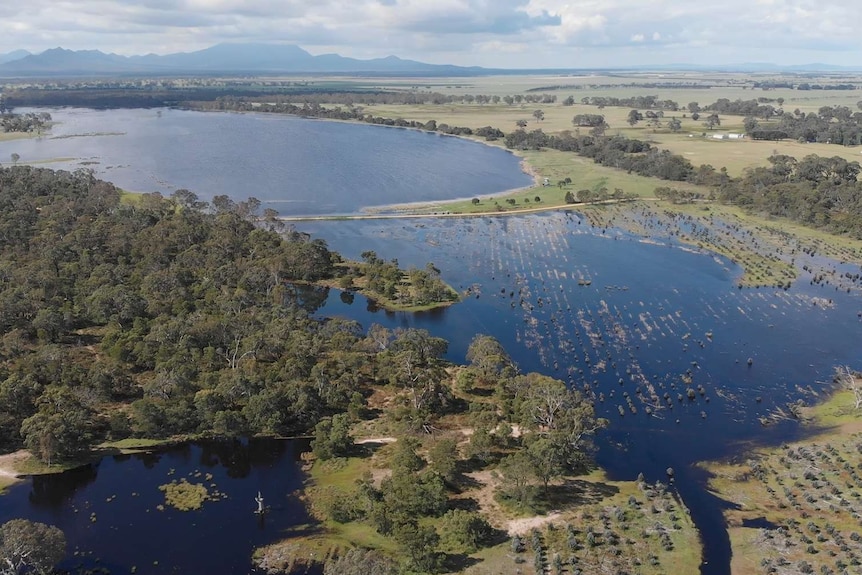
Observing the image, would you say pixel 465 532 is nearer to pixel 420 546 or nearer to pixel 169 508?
pixel 420 546

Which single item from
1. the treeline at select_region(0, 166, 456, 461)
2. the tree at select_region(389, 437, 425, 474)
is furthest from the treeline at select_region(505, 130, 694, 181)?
the tree at select_region(389, 437, 425, 474)

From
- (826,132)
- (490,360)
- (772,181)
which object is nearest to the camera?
(490,360)

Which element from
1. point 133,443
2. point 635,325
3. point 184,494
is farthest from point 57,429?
point 635,325

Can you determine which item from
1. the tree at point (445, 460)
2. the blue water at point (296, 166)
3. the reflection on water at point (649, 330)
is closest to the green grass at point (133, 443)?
the tree at point (445, 460)

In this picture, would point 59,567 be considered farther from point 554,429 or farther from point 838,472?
point 838,472

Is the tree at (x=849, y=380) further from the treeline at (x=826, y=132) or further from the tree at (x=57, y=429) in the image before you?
the treeline at (x=826, y=132)

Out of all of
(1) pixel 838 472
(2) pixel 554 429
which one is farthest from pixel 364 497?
(1) pixel 838 472
